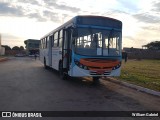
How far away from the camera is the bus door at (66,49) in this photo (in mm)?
16891

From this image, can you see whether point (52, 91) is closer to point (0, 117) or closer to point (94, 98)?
point (94, 98)

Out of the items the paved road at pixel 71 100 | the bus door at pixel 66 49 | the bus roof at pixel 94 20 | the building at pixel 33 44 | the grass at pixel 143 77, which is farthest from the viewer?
the building at pixel 33 44

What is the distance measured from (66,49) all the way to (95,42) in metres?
2.35

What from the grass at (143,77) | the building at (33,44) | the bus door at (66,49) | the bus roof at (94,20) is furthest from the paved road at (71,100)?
the building at (33,44)

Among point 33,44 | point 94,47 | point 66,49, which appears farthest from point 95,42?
point 33,44

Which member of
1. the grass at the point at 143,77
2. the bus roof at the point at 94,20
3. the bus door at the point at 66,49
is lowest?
the grass at the point at 143,77

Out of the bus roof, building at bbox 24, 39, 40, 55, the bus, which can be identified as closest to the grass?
the bus

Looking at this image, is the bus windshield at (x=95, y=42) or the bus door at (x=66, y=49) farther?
the bus door at (x=66, y=49)

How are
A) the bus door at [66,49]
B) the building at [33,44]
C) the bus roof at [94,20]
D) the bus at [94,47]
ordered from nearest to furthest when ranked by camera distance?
the bus at [94,47], the bus roof at [94,20], the bus door at [66,49], the building at [33,44]

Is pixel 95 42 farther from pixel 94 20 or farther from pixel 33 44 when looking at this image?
pixel 33 44

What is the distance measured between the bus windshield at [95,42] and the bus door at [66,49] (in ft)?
4.03

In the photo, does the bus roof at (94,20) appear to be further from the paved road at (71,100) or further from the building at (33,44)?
the building at (33,44)

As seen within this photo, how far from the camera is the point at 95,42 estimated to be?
51.5ft

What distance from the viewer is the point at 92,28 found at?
1583 centimetres
